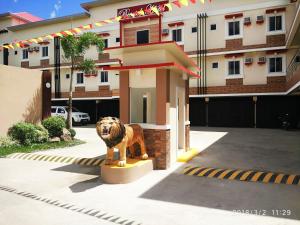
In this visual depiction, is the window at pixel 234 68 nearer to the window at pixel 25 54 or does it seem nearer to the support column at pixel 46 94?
the support column at pixel 46 94

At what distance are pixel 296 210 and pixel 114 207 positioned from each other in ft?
12.8

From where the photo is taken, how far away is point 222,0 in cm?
2372

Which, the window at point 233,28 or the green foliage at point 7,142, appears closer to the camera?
the green foliage at point 7,142

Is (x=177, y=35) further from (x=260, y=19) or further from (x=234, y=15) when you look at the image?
(x=260, y=19)

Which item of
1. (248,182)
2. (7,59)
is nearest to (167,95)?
(248,182)

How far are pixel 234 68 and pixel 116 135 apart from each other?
1851cm

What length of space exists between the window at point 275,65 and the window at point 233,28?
368 centimetres

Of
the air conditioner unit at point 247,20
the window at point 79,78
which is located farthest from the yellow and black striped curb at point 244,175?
the window at point 79,78

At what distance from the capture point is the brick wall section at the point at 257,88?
21791mm

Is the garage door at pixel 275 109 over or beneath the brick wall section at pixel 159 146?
over

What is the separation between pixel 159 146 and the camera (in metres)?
9.32

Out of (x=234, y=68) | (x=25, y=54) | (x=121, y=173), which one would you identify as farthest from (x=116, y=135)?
(x=25, y=54)
